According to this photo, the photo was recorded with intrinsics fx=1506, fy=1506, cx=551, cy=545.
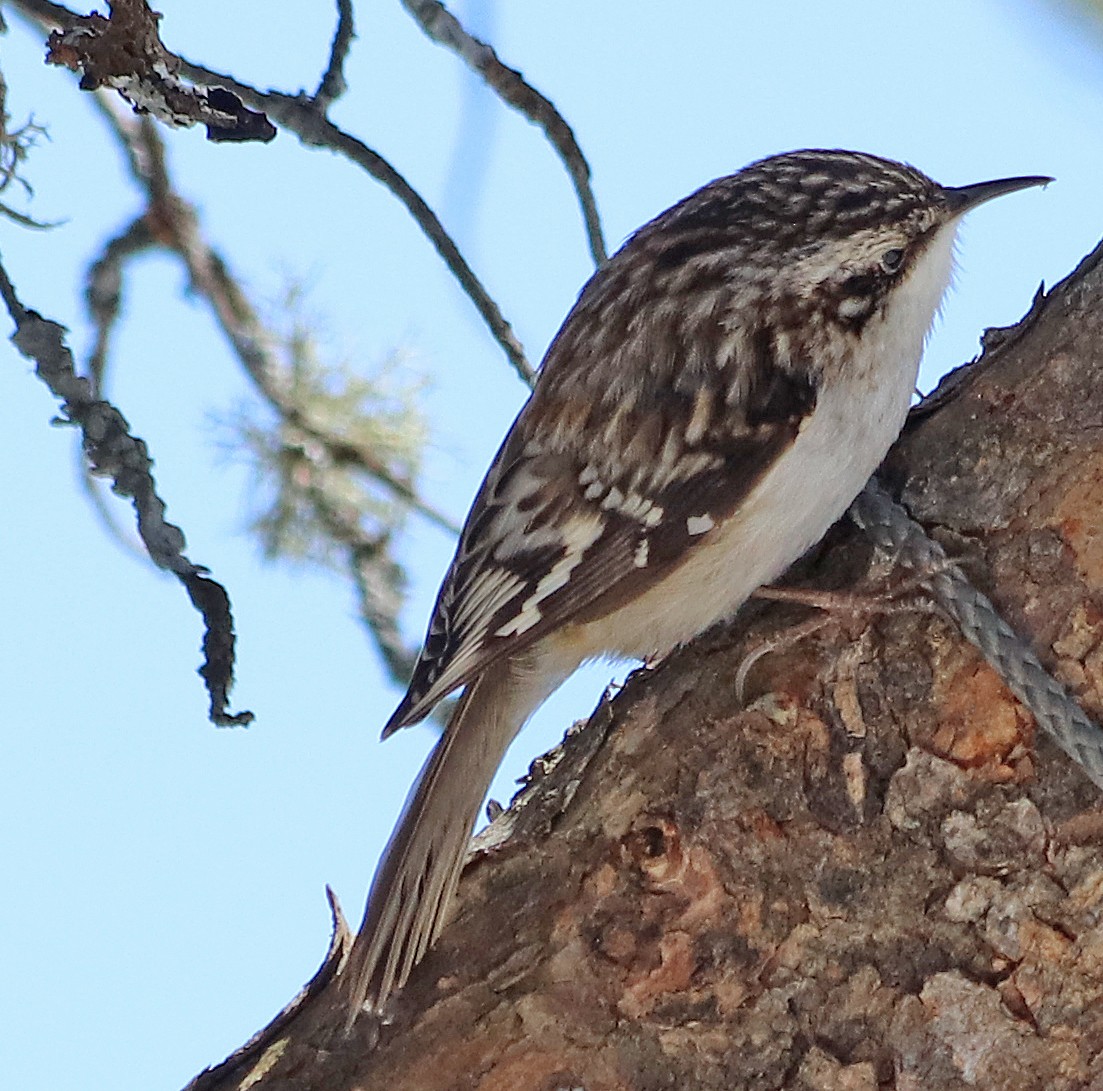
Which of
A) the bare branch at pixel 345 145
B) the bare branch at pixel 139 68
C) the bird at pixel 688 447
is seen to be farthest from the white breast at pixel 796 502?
the bare branch at pixel 139 68

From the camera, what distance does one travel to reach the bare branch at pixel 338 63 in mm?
1729

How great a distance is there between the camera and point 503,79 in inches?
70.8

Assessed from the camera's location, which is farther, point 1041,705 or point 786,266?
point 786,266

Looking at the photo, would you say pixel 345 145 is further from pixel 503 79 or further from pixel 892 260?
pixel 892 260

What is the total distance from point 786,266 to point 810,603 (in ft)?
1.47

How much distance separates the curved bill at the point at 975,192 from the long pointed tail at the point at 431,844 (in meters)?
0.74

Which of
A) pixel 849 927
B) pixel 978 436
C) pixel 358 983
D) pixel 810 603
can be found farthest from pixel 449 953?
pixel 978 436

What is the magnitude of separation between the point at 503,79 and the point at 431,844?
0.91 metres

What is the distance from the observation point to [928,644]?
138 cm

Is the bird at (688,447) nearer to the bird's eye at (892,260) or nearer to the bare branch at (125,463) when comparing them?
the bird's eye at (892,260)

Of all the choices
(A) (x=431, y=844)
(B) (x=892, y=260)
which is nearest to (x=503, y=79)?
(B) (x=892, y=260)

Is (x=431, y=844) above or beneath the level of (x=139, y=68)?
beneath

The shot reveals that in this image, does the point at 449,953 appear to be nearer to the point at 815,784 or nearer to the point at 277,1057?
the point at 277,1057

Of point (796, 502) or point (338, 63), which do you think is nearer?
point (796, 502)
